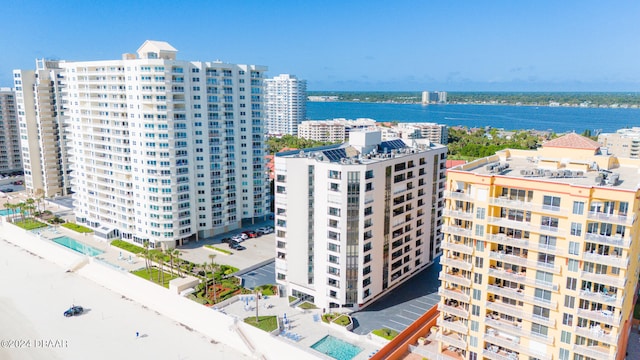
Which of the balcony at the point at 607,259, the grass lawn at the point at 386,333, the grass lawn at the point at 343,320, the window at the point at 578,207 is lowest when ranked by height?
the grass lawn at the point at 386,333

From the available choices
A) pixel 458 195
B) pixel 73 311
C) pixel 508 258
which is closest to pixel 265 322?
pixel 458 195

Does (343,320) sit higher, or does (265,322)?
(343,320)

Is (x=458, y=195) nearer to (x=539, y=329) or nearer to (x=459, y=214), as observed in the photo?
(x=459, y=214)

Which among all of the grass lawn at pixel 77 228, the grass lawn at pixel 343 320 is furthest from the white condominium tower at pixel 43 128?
the grass lawn at pixel 343 320

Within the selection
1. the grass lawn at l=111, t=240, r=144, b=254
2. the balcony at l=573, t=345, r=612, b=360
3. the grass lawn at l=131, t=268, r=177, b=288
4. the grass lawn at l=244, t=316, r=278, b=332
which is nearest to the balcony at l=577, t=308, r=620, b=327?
the balcony at l=573, t=345, r=612, b=360

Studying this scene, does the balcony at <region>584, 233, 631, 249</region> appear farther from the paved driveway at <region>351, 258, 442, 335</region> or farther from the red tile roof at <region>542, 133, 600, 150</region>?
the paved driveway at <region>351, 258, 442, 335</region>

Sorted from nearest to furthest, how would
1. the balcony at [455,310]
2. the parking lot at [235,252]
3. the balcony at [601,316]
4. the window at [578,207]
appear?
the balcony at [601,316] → the window at [578,207] → the balcony at [455,310] → the parking lot at [235,252]

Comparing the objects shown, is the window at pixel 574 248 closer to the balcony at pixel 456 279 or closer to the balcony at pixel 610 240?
the balcony at pixel 610 240
